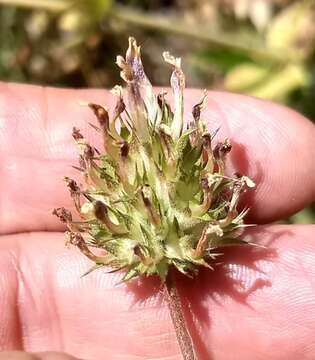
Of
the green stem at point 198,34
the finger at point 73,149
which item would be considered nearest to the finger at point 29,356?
the finger at point 73,149

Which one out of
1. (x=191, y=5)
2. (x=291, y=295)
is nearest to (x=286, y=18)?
(x=191, y=5)

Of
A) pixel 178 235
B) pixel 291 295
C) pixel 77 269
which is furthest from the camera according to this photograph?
pixel 77 269

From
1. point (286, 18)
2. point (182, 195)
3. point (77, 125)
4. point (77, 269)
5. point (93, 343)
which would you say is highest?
point (286, 18)

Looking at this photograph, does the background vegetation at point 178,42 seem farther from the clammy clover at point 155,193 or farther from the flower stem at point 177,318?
the flower stem at point 177,318

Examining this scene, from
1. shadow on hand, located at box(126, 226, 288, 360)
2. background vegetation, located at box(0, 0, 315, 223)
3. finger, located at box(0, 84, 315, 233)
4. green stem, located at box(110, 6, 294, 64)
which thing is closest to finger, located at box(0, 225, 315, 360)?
shadow on hand, located at box(126, 226, 288, 360)

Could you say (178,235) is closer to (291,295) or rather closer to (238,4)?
(291,295)

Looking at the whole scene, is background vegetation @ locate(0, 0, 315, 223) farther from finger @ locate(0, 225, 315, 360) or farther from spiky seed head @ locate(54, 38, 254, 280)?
spiky seed head @ locate(54, 38, 254, 280)
